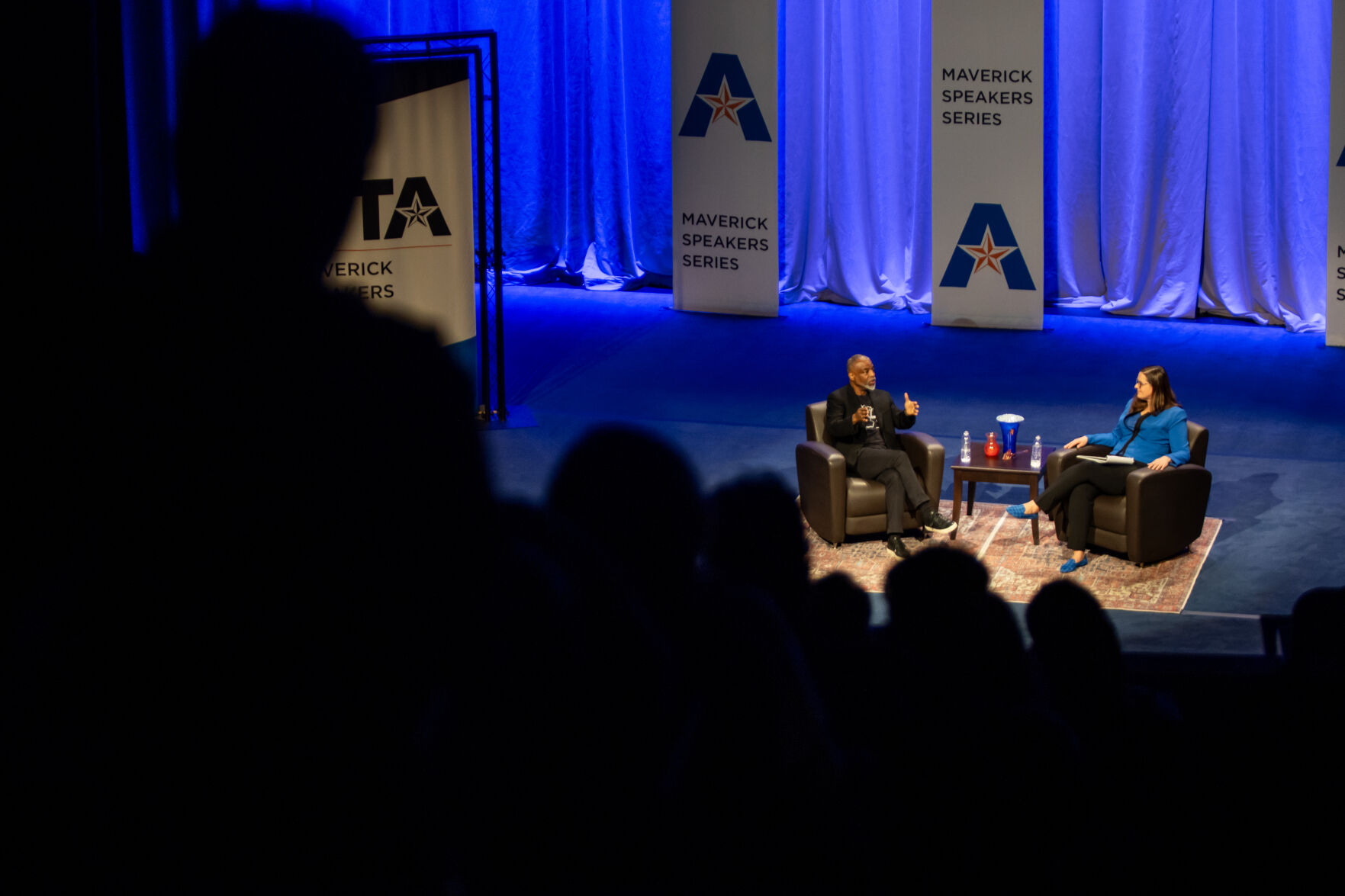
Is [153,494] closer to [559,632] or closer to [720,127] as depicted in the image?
[559,632]

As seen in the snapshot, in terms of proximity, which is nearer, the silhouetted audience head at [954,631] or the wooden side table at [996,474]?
the silhouetted audience head at [954,631]

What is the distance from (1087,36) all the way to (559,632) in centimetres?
1099

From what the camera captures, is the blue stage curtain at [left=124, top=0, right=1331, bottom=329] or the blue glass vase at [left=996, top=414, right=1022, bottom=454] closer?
the blue glass vase at [left=996, top=414, right=1022, bottom=454]

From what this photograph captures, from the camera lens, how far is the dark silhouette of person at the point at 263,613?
19.1 inches

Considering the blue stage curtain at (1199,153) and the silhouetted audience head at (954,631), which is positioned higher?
the blue stage curtain at (1199,153)

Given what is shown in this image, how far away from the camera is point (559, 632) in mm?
490

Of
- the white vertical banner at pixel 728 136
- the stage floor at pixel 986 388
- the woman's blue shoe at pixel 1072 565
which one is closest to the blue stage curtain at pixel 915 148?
the stage floor at pixel 986 388

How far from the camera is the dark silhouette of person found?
484mm

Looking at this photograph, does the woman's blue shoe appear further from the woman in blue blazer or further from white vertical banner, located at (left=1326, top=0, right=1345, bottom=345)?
white vertical banner, located at (left=1326, top=0, right=1345, bottom=345)

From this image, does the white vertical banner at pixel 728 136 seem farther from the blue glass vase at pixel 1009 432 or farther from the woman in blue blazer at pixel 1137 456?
the woman in blue blazer at pixel 1137 456

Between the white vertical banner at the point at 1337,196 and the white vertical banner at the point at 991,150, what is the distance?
1.99 meters

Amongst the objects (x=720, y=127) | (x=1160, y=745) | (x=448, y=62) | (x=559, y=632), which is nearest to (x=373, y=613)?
(x=559, y=632)

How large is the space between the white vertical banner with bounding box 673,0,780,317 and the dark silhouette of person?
32.4 feet

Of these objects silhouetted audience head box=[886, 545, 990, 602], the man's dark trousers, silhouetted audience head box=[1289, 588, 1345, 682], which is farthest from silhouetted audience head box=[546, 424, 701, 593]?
the man's dark trousers
